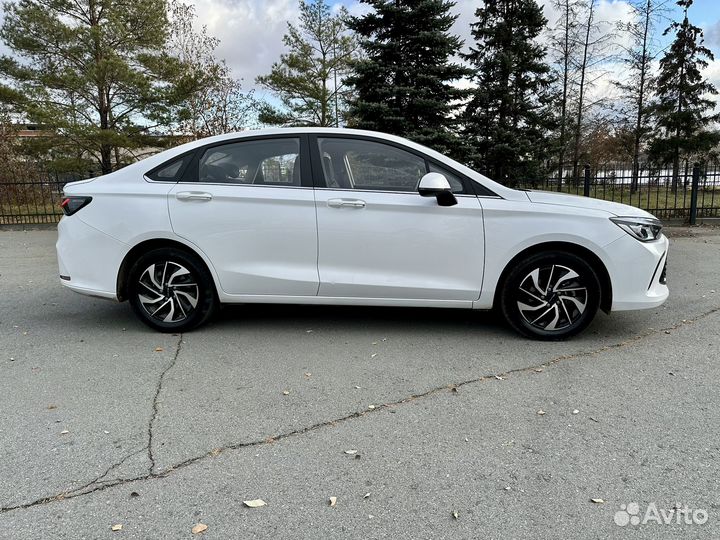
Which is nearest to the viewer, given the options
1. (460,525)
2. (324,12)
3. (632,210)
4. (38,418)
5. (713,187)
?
(460,525)

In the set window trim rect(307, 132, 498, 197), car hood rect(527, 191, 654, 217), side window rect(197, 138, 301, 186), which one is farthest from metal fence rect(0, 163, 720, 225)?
side window rect(197, 138, 301, 186)

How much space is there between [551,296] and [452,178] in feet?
4.12

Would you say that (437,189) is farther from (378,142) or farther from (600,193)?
(600,193)

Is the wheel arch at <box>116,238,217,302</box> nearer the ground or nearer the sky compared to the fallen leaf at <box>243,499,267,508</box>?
nearer the sky

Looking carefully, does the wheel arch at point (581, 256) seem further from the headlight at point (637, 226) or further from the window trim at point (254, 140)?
the window trim at point (254, 140)

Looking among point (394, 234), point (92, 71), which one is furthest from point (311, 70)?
point (394, 234)

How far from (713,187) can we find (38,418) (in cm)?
1406

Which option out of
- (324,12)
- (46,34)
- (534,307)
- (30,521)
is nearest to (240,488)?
(30,521)

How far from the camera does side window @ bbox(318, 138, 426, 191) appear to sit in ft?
14.0

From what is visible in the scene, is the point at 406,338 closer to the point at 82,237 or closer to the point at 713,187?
the point at 82,237

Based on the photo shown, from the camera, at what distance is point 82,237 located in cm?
446

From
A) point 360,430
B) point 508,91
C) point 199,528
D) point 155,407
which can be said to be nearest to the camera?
point 199,528

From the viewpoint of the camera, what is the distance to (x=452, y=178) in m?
4.25

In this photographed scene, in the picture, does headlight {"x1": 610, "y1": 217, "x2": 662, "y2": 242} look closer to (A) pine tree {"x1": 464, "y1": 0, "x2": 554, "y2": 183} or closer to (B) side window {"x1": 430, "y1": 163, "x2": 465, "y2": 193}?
(B) side window {"x1": 430, "y1": 163, "x2": 465, "y2": 193}
